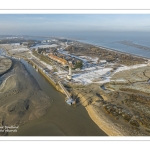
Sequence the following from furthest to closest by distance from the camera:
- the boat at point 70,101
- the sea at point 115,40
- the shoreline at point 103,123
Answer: the sea at point 115,40
the boat at point 70,101
the shoreline at point 103,123

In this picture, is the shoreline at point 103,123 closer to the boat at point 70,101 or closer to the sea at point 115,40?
the boat at point 70,101

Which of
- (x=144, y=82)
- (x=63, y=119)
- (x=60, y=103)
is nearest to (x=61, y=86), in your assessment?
(x=60, y=103)

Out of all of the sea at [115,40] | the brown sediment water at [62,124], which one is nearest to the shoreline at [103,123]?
the brown sediment water at [62,124]

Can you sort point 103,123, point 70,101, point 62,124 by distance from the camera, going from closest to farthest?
point 103,123 → point 62,124 → point 70,101

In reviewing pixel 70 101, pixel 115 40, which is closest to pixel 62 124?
pixel 70 101

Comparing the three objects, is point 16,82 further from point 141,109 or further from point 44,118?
point 141,109

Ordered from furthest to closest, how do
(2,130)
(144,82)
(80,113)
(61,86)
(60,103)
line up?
(144,82) < (61,86) < (60,103) < (80,113) < (2,130)

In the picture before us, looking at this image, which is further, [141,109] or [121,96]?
[121,96]

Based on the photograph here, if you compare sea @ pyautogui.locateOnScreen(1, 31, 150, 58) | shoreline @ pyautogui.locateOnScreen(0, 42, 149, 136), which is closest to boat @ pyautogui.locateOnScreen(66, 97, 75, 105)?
shoreline @ pyautogui.locateOnScreen(0, 42, 149, 136)

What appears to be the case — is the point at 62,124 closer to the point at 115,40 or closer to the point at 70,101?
the point at 70,101
